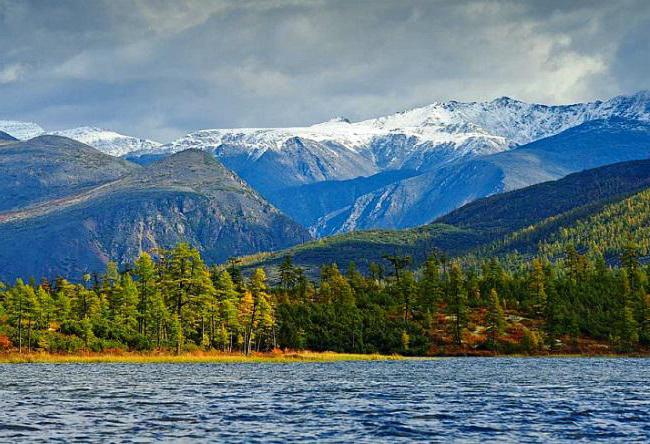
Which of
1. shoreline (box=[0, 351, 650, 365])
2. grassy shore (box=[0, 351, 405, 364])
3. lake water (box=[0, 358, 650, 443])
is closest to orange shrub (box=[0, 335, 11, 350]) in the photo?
shoreline (box=[0, 351, 650, 365])

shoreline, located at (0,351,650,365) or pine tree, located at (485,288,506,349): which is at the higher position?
pine tree, located at (485,288,506,349)

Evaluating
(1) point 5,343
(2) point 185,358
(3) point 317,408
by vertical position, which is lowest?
(3) point 317,408

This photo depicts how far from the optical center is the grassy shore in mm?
129250

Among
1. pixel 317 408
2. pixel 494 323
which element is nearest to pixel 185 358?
pixel 317 408

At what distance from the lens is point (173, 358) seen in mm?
137000

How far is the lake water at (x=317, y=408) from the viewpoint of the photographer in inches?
1829

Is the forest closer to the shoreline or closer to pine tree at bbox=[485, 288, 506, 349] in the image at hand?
pine tree at bbox=[485, 288, 506, 349]

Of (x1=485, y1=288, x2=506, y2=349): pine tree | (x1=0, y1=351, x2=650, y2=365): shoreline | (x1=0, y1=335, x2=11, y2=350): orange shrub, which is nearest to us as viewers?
(x1=0, y1=351, x2=650, y2=365): shoreline

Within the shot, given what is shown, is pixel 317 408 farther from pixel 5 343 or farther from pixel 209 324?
pixel 209 324

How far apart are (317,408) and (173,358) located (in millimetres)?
81136

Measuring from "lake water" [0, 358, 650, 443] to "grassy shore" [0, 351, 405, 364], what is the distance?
35086 millimetres

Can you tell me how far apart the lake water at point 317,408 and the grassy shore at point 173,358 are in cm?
3509

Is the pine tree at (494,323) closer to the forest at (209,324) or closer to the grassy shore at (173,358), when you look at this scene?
the forest at (209,324)

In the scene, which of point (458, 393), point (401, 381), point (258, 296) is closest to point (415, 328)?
point (258, 296)
